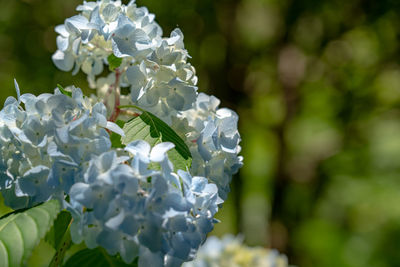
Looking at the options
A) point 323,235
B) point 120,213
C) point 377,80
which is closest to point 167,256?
point 120,213

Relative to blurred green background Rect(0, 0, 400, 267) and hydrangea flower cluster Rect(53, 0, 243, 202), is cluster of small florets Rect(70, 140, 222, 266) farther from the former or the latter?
blurred green background Rect(0, 0, 400, 267)

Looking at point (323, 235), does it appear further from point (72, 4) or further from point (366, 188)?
point (72, 4)

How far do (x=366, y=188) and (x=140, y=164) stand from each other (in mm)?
2464

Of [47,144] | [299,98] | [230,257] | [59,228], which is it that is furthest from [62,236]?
[299,98]

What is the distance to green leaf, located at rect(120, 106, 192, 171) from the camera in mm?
539

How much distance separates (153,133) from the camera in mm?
556

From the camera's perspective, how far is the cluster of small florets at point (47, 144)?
18.5 inches

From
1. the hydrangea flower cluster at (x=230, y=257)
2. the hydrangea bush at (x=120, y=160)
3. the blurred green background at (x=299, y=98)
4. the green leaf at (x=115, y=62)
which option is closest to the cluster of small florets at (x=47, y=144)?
the hydrangea bush at (x=120, y=160)

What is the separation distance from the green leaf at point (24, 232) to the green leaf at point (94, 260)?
101 millimetres

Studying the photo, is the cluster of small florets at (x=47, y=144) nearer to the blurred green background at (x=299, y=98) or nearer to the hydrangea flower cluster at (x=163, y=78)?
the hydrangea flower cluster at (x=163, y=78)

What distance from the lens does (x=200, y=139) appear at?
0.58 metres

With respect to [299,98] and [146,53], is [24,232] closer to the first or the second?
[146,53]

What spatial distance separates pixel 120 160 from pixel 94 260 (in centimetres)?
18

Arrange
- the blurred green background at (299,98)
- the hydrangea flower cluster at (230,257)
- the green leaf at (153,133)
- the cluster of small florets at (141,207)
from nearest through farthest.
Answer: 1. the cluster of small florets at (141,207)
2. the green leaf at (153,133)
3. the hydrangea flower cluster at (230,257)
4. the blurred green background at (299,98)
